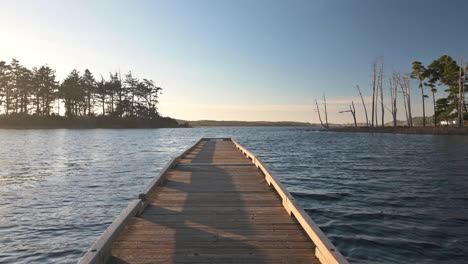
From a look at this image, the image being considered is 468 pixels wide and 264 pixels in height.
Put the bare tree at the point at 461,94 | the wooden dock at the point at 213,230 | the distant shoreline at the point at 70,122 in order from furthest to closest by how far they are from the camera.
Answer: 1. the distant shoreline at the point at 70,122
2. the bare tree at the point at 461,94
3. the wooden dock at the point at 213,230

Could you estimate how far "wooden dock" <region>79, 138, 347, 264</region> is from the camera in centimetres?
372

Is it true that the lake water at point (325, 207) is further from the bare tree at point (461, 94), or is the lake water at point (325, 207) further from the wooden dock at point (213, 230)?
the bare tree at point (461, 94)

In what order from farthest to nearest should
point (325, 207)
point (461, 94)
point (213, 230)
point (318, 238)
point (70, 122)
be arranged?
1. point (70, 122)
2. point (461, 94)
3. point (325, 207)
4. point (213, 230)
5. point (318, 238)

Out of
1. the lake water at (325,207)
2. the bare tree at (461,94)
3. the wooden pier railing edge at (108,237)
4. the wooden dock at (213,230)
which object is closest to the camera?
the wooden pier railing edge at (108,237)

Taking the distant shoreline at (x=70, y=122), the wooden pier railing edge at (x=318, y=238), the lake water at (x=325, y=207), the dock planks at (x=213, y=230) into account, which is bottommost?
the lake water at (x=325, y=207)

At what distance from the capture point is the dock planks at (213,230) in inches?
149

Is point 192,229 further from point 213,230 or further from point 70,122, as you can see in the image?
point 70,122

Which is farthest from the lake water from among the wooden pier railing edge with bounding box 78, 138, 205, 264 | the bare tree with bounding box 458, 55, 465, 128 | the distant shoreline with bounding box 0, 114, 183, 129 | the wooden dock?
the distant shoreline with bounding box 0, 114, 183, 129

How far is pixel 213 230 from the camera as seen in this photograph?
15.4 feet

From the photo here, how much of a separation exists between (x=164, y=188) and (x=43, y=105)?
83945 mm

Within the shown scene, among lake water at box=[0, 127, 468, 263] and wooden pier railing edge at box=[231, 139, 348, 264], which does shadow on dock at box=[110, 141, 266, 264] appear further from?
lake water at box=[0, 127, 468, 263]

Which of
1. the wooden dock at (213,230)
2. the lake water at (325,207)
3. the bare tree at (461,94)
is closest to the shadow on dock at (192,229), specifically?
the wooden dock at (213,230)

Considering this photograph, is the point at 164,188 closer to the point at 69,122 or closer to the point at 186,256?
the point at 186,256

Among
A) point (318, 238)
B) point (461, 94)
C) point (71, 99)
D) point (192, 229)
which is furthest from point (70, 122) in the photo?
point (461, 94)
